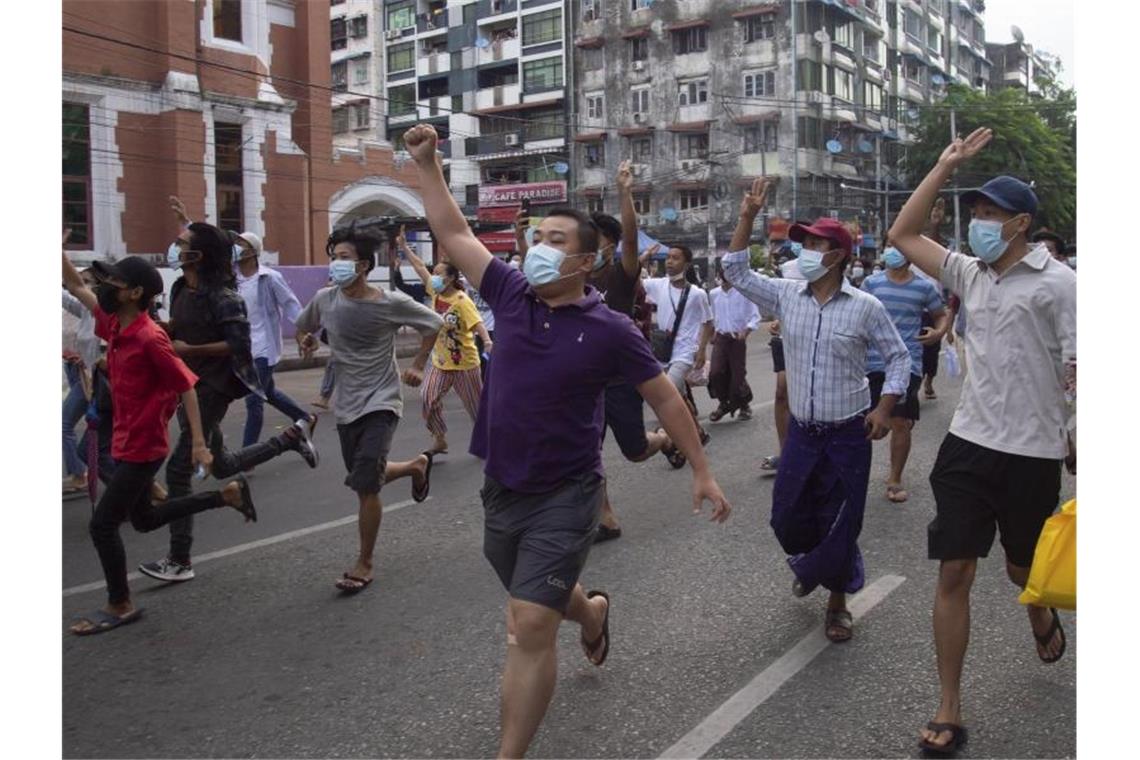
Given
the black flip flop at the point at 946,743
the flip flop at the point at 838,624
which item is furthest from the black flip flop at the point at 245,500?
the black flip flop at the point at 946,743

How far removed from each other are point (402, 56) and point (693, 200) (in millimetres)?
16043

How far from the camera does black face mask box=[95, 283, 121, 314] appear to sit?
16.1 ft

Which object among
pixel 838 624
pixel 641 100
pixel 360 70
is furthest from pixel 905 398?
pixel 641 100

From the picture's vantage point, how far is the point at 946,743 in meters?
3.54

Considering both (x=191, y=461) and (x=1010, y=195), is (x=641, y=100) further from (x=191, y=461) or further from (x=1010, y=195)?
(x=1010, y=195)

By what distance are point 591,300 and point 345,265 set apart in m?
2.41

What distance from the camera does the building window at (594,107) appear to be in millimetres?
52125

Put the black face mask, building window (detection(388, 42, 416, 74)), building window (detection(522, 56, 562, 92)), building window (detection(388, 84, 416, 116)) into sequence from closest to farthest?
the black face mask, building window (detection(388, 42, 416, 74)), building window (detection(388, 84, 416, 116)), building window (detection(522, 56, 562, 92))

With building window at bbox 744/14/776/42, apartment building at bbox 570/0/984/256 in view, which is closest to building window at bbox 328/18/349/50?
apartment building at bbox 570/0/984/256

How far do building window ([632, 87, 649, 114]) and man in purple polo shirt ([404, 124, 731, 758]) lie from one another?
49.1 meters

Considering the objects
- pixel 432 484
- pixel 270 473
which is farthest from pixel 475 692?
pixel 270 473

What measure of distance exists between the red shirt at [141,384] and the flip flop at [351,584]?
1036 mm

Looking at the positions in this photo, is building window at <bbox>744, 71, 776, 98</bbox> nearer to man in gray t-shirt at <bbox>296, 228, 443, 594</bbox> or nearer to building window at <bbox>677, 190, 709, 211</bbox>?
building window at <bbox>677, 190, 709, 211</bbox>

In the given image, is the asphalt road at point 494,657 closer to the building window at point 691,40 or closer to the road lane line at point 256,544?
the road lane line at point 256,544
